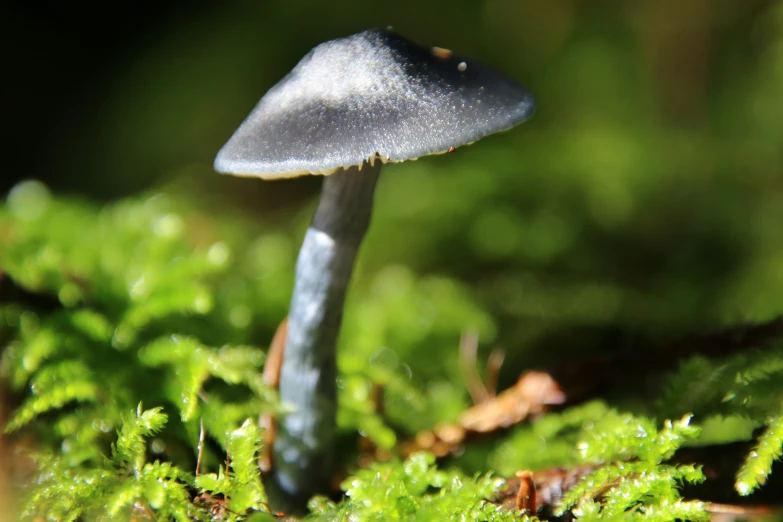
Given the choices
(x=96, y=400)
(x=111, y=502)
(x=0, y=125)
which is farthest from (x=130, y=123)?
(x=111, y=502)

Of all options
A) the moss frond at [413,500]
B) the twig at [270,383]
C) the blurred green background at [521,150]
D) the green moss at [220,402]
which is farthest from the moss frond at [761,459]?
the blurred green background at [521,150]

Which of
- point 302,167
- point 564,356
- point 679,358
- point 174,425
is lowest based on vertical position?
point 564,356

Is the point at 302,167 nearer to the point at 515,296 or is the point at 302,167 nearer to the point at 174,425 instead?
the point at 174,425

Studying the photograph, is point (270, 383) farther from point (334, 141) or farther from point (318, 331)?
point (334, 141)

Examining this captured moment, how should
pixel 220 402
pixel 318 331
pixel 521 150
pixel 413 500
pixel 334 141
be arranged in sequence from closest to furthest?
1. pixel 334 141
2. pixel 413 500
3. pixel 318 331
4. pixel 220 402
5. pixel 521 150

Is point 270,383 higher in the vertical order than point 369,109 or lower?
lower

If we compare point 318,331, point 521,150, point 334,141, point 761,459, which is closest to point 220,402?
point 318,331

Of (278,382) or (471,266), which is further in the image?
(471,266)
